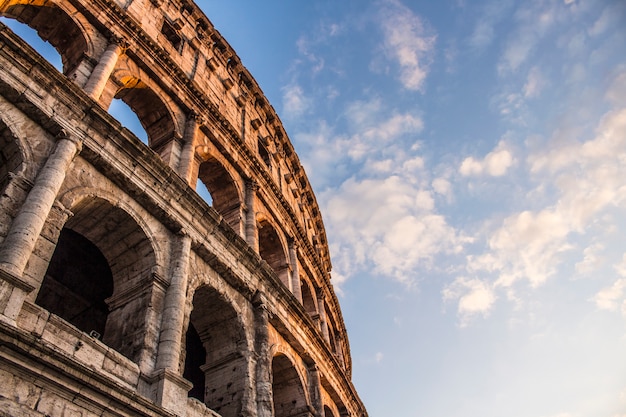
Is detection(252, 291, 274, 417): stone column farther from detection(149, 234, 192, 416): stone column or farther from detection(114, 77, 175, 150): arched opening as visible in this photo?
detection(114, 77, 175, 150): arched opening

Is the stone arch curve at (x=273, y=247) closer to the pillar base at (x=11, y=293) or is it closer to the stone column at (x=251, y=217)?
the stone column at (x=251, y=217)

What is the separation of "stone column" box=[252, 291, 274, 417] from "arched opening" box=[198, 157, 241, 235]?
3.62 m

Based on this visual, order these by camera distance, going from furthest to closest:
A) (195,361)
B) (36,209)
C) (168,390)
Result: (195,361), (168,390), (36,209)

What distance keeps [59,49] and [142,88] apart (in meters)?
2.01

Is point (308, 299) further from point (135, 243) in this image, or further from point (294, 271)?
point (135, 243)

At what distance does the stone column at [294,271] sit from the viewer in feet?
49.7

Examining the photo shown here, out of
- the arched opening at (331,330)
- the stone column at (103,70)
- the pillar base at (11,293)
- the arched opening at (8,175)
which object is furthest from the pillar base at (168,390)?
the arched opening at (331,330)

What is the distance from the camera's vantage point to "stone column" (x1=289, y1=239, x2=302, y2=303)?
15.1 metres

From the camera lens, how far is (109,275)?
35.7 feet

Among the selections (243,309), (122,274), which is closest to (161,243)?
(122,274)

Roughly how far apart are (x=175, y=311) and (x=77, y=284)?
3.90 meters

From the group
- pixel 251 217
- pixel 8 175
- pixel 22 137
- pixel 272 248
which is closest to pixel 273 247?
pixel 272 248

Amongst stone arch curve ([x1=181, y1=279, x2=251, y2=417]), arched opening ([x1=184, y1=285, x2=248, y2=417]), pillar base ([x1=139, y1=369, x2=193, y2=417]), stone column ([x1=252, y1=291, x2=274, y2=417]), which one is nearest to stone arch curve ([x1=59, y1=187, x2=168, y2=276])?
stone arch curve ([x1=181, y1=279, x2=251, y2=417])

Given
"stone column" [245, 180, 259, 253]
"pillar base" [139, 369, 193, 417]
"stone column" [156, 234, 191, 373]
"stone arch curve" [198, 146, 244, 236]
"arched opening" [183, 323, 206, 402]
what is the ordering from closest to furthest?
"pillar base" [139, 369, 193, 417], "stone column" [156, 234, 191, 373], "arched opening" [183, 323, 206, 402], "stone column" [245, 180, 259, 253], "stone arch curve" [198, 146, 244, 236]
